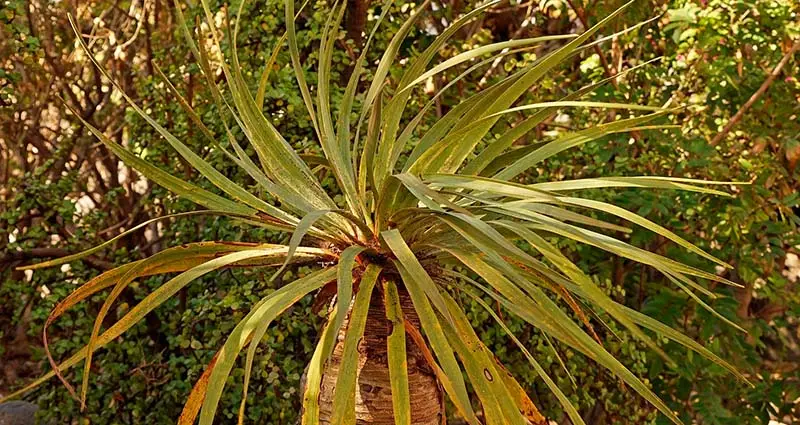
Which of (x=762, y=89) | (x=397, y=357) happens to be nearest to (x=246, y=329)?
(x=397, y=357)

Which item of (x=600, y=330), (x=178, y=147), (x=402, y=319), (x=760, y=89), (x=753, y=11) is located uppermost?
(x=178, y=147)

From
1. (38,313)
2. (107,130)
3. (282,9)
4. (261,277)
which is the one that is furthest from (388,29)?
(107,130)

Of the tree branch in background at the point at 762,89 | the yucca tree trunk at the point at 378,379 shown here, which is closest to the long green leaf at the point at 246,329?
the yucca tree trunk at the point at 378,379

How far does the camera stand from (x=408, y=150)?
2.69m

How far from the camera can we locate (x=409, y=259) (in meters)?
1.23

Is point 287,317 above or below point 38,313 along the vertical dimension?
below

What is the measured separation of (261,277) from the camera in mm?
2529

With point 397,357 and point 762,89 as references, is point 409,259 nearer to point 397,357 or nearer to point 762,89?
point 397,357

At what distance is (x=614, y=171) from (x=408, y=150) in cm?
77

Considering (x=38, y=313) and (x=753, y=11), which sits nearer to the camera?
(x=38, y=313)

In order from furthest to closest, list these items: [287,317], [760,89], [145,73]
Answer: [145,73], [760,89], [287,317]

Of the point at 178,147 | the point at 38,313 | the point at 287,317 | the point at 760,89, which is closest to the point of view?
the point at 178,147

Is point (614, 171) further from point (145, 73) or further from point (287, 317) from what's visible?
point (145, 73)

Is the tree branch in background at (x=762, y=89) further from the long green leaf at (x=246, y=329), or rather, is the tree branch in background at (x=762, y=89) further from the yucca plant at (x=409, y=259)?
the long green leaf at (x=246, y=329)
